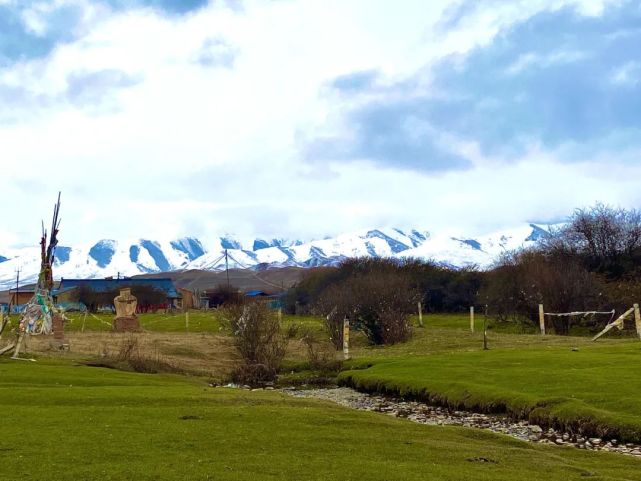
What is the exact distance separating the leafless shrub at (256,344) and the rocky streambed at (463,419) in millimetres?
6301

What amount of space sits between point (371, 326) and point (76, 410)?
41.8 m

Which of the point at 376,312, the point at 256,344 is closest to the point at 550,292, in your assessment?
the point at 376,312

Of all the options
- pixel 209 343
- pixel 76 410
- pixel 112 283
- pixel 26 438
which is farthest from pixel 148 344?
pixel 112 283

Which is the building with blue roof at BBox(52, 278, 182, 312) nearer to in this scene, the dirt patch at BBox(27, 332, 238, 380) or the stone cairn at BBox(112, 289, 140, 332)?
the stone cairn at BBox(112, 289, 140, 332)

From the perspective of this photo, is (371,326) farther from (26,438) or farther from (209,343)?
(26,438)

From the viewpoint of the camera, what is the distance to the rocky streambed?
21.0m

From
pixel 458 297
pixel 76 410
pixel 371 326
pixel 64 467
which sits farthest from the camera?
pixel 458 297

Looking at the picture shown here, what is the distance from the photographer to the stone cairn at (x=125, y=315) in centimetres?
7069

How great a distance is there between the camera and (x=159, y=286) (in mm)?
170375

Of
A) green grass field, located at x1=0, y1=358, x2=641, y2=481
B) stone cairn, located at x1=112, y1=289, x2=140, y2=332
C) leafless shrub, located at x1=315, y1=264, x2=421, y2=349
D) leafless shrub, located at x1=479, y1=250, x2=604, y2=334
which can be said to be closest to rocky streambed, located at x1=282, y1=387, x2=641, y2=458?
green grass field, located at x1=0, y1=358, x2=641, y2=481

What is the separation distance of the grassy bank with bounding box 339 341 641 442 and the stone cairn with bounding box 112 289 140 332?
3689 cm

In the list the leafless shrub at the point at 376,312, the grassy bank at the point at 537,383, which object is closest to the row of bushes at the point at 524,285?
the leafless shrub at the point at 376,312

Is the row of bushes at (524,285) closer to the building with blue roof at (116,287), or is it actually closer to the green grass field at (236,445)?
the green grass field at (236,445)

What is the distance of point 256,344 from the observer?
45.7 metres
